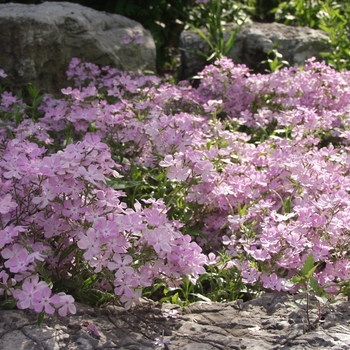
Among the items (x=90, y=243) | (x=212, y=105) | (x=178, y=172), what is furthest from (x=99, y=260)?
(x=212, y=105)

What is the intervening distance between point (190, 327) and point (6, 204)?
35.3 inches

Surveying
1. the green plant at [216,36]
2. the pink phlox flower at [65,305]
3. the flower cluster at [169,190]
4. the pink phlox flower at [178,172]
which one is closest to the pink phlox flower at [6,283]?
the flower cluster at [169,190]

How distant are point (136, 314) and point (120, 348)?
0.27 m

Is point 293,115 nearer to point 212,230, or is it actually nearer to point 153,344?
point 212,230

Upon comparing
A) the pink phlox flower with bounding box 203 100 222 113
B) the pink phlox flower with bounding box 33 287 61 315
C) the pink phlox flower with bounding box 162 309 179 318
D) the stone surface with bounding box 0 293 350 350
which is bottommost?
the pink phlox flower with bounding box 162 309 179 318

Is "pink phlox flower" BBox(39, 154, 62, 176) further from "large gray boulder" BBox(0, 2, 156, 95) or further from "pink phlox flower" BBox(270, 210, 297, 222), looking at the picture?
"large gray boulder" BBox(0, 2, 156, 95)

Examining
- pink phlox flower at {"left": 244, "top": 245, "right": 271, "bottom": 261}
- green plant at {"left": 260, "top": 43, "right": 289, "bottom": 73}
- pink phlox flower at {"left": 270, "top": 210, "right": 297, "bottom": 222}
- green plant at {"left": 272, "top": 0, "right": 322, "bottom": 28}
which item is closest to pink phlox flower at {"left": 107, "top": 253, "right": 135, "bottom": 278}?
pink phlox flower at {"left": 244, "top": 245, "right": 271, "bottom": 261}

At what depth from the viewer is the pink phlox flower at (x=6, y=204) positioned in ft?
7.22

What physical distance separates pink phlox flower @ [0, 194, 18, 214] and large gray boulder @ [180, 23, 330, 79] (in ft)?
12.1

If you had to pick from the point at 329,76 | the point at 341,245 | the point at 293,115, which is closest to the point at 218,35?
the point at 329,76

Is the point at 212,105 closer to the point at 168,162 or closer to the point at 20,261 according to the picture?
the point at 168,162

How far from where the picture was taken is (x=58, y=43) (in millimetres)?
4762

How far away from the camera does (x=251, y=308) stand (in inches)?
96.0

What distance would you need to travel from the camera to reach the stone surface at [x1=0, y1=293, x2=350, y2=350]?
2119mm
